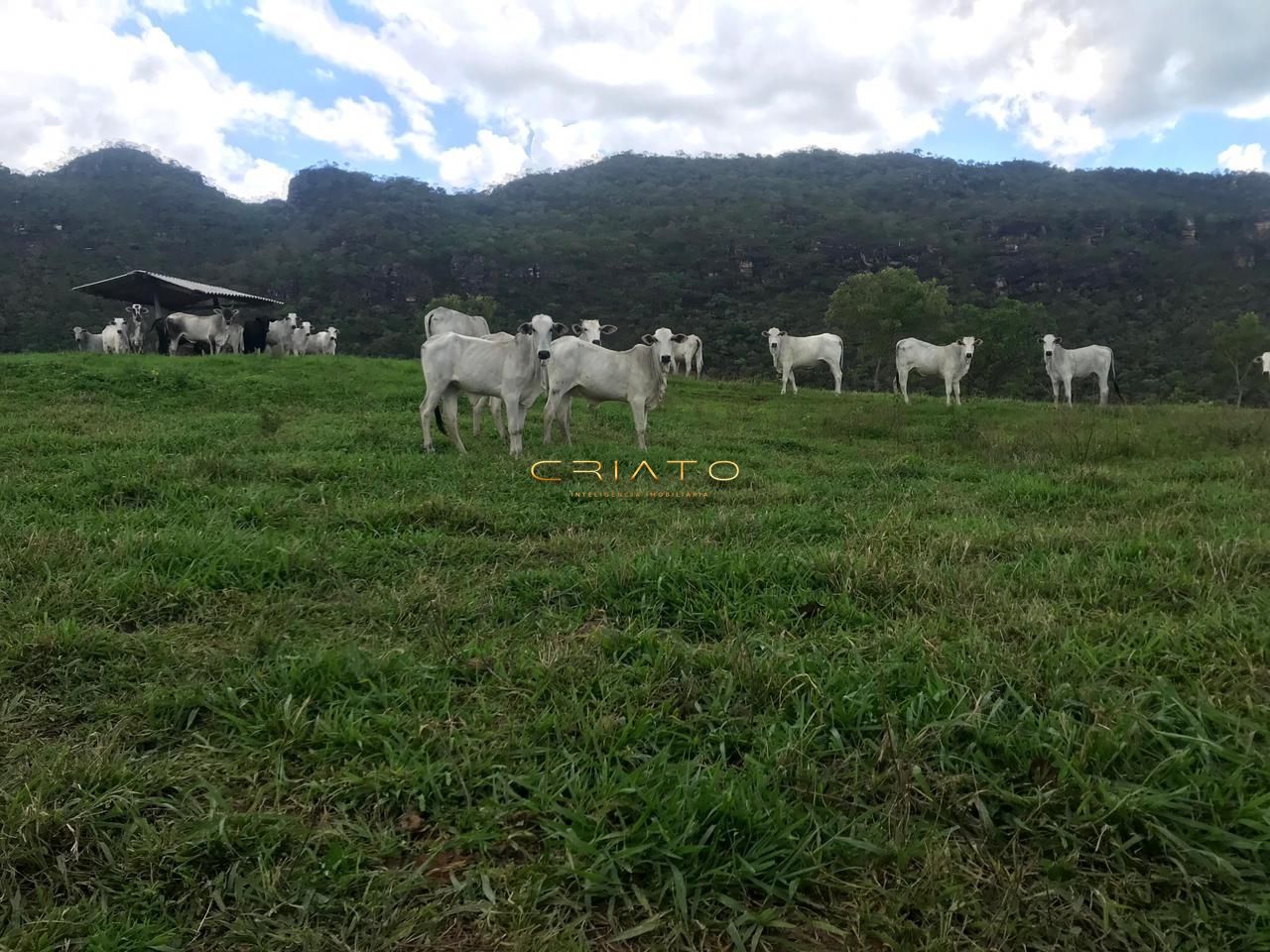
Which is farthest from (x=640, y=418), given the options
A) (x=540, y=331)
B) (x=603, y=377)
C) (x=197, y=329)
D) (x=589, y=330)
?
(x=197, y=329)

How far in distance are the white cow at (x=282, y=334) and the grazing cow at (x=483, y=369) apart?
17.3 m

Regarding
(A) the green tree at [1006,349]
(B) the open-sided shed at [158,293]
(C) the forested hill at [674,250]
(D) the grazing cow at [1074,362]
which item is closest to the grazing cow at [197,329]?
(B) the open-sided shed at [158,293]

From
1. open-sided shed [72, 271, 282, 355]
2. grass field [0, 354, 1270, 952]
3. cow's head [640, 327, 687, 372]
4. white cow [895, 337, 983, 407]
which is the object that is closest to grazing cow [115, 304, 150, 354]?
open-sided shed [72, 271, 282, 355]

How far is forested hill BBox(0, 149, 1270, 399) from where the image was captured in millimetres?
41375

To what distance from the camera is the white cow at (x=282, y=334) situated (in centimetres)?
2394

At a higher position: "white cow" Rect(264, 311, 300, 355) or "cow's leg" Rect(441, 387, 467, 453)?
"white cow" Rect(264, 311, 300, 355)

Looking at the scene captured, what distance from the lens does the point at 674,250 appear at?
63.8m

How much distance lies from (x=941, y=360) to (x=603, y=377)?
12.4 m

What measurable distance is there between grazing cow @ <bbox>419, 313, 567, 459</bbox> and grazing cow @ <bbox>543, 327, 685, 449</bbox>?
529 mm

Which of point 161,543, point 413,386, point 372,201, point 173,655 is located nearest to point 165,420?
point 413,386

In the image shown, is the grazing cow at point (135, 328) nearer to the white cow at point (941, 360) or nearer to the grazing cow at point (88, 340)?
the grazing cow at point (88, 340)

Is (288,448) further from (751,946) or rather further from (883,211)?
(883,211)

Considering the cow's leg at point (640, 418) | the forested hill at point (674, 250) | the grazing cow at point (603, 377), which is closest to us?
the grazing cow at point (603, 377)

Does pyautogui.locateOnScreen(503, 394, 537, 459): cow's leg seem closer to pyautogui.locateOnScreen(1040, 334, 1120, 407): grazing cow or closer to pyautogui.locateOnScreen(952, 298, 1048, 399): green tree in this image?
pyautogui.locateOnScreen(1040, 334, 1120, 407): grazing cow
